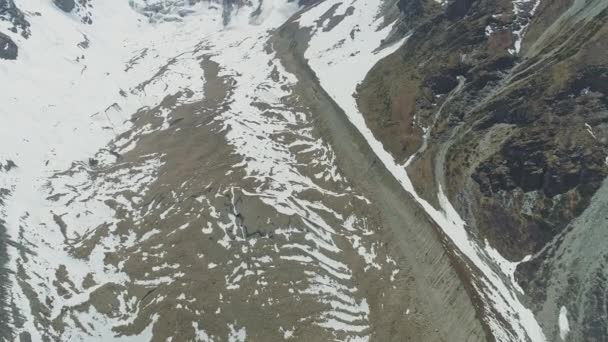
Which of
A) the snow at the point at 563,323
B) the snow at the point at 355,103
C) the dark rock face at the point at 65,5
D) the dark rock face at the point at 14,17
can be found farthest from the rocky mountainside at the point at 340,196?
the dark rock face at the point at 65,5

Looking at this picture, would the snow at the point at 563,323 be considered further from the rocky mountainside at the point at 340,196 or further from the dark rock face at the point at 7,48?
the dark rock face at the point at 7,48

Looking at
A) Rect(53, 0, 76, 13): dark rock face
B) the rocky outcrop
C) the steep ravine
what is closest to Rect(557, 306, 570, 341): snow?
the rocky outcrop

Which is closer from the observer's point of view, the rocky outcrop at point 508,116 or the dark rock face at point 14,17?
the rocky outcrop at point 508,116

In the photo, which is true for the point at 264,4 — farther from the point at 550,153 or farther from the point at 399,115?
the point at 550,153

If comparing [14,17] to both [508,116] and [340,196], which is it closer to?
[340,196]

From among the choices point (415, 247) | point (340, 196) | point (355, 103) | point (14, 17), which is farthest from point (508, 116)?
point (14, 17)

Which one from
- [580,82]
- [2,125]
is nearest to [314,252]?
[580,82]
